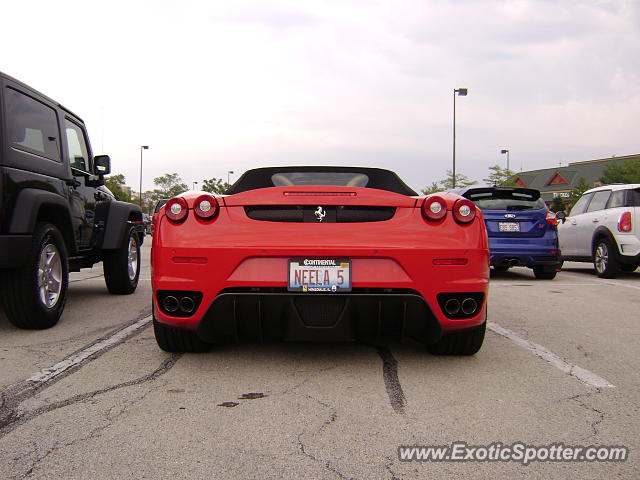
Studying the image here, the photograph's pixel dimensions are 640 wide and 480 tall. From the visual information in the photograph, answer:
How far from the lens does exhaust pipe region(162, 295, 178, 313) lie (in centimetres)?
352

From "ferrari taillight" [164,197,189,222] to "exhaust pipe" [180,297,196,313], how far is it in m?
0.49

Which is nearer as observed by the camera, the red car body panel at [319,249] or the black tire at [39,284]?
the red car body panel at [319,249]

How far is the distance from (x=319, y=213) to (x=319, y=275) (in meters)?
0.41

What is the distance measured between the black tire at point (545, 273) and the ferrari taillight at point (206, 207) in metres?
7.65

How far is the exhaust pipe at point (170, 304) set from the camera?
3518mm

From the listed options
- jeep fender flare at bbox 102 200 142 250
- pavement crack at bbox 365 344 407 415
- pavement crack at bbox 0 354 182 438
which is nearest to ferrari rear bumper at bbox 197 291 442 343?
pavement crack at bbox 365 344 407 415

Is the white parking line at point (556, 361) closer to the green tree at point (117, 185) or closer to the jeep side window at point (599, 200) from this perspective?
the jeep side window at point (599, 200)

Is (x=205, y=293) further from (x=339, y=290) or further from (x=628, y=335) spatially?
(x=628, y=335)

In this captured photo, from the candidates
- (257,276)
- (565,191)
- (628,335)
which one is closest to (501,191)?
(628,335)

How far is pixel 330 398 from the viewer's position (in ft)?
10.1

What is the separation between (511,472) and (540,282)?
25.1 feet

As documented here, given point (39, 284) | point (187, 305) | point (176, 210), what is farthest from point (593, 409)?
point (39, 284)

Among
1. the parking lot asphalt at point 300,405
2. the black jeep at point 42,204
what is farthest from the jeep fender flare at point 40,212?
the parking lot asphalt at point 300,405

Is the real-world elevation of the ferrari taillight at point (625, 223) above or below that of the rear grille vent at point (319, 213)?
below
